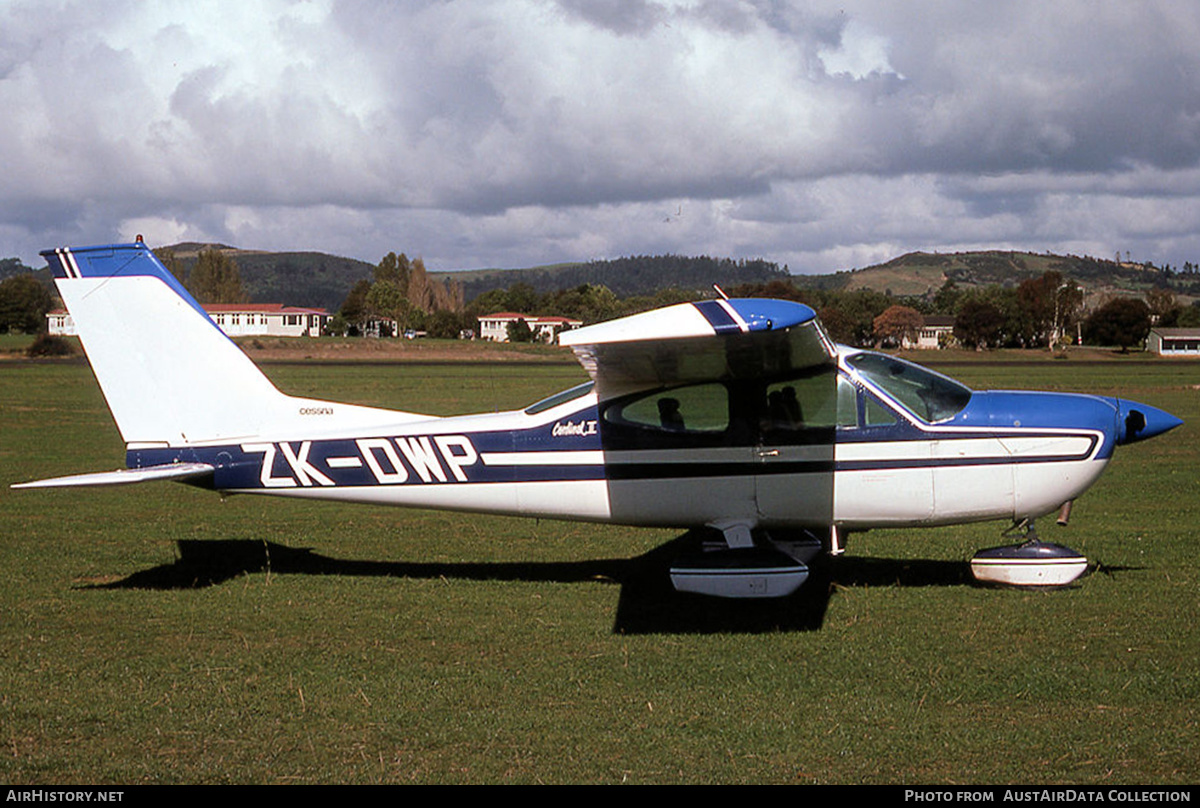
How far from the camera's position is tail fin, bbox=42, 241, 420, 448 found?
29.8ft

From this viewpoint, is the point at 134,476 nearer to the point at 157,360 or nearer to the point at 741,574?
the point at 157,360

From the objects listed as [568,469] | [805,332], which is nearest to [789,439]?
[805,332]

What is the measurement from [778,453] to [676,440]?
2.63ft

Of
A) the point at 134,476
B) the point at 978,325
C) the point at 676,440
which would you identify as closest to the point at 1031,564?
the point at 676,440

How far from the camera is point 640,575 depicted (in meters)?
9.77

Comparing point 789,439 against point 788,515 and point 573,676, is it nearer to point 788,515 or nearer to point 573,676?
point 788,515

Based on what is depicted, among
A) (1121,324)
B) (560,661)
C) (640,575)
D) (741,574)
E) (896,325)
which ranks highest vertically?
(741,574)

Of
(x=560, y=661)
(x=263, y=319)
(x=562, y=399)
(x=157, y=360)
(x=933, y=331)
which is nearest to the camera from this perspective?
(x=560, y=661)

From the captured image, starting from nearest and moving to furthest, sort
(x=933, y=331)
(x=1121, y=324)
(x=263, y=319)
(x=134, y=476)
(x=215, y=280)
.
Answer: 1. (x=134, y=476)
2. (x=1121, y=324)
3. (x=263, y=319)
4. (x=933, y=331)
5. (x=215, y=280)

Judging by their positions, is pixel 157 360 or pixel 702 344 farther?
pixel 157 360

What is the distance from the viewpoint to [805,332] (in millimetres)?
7602

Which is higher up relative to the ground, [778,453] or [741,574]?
[778,453]

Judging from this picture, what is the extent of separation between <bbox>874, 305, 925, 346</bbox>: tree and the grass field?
8797 cm
